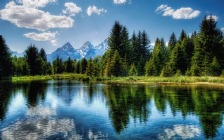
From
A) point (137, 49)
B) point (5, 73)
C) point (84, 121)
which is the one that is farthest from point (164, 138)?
point (137, 49)

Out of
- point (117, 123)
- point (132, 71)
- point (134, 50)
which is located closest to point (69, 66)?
point (134, 50)

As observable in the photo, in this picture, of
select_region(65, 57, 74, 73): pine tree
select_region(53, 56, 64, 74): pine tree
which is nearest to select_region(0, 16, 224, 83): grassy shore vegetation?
select_region(65, 57, 74, 73): pine tree

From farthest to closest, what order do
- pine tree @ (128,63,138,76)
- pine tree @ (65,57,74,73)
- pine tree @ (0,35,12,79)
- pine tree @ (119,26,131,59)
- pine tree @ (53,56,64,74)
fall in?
pine tree @ (53,56,64,74), pine tree @ (65,57,74,73), pine tree @ (119,26,131,59), pine tree @ (128,63,138,76), pine tree @ (0,35,12,79)

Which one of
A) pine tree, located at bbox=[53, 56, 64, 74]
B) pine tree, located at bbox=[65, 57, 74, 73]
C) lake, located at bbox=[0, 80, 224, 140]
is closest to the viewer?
lake, located at bbox=[0, 80, 224, 140]

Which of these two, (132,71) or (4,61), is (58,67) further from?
(132,71)

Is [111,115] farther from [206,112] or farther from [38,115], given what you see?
[206,112]

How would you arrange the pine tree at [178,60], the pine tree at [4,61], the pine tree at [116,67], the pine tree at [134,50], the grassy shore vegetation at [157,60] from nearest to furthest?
the grassy shore vegetation at [157,60] < the pine tree at [178,60] < the pine tree at [116,67] < the pine tree at [4,61] < the pine tree at [134,50]

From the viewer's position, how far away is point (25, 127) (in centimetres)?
1650

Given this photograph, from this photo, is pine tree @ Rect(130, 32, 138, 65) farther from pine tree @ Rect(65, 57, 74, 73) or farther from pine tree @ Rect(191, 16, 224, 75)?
pine tree @ Rect(65, 57, 74, 73)

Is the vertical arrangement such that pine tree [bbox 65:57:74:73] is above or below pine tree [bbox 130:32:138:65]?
below

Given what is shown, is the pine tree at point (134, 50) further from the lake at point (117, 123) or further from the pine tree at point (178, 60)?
the lake at point (117, 123)

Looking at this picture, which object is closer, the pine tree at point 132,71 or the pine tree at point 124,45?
the pine tree at point 132,71

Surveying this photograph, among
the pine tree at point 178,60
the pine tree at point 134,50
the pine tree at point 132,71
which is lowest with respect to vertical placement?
the pine tree at point 132,71

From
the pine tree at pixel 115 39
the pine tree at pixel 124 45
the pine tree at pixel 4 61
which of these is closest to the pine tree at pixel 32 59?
the pine tree at pixel 4 61
